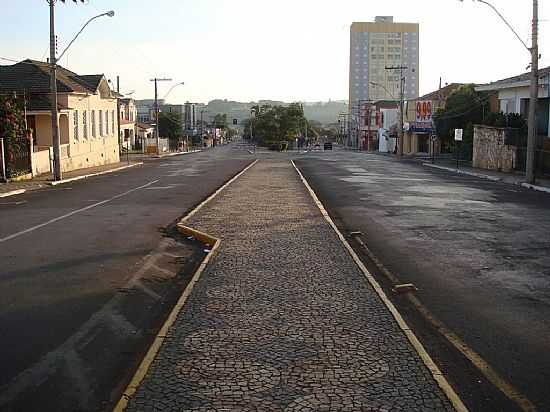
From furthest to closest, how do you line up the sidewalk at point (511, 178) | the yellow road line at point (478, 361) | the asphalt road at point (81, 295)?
1. the sidewalk at point (511, 178)
2. the asphalt road at point (81, 295)
3. the yellow road line at point (478, 361)

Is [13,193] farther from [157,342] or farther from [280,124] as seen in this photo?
[280,124]

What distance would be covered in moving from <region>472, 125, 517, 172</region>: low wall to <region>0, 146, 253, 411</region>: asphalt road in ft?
85.5

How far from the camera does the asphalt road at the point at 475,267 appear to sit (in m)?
6.68

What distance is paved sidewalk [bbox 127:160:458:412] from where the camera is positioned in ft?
18.4

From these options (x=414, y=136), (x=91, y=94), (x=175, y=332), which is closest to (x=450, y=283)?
(x=175, y=332)

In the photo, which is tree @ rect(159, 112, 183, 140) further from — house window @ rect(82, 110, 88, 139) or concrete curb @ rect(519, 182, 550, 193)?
concrete curb @ rect(519, 182, 550, 193)

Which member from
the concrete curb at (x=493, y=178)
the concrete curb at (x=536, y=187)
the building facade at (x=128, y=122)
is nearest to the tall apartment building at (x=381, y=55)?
the building facade at (x=128, y=122)

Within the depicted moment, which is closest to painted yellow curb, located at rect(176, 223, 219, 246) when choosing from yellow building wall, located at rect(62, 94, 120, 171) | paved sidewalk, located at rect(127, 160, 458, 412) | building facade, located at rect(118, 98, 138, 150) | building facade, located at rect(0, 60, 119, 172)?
paved sidewalk, located at rect(127, 160, 458, 412)

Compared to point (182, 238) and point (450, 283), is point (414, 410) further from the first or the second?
point (182, 238)

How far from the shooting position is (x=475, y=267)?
11789 mm

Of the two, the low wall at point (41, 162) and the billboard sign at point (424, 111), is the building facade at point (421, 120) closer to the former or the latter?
the billboard sign at point (424, 111)

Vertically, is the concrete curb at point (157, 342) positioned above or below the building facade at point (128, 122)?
below

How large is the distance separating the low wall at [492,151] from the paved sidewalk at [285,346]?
30.8m

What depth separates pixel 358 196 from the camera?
80.1 feet
